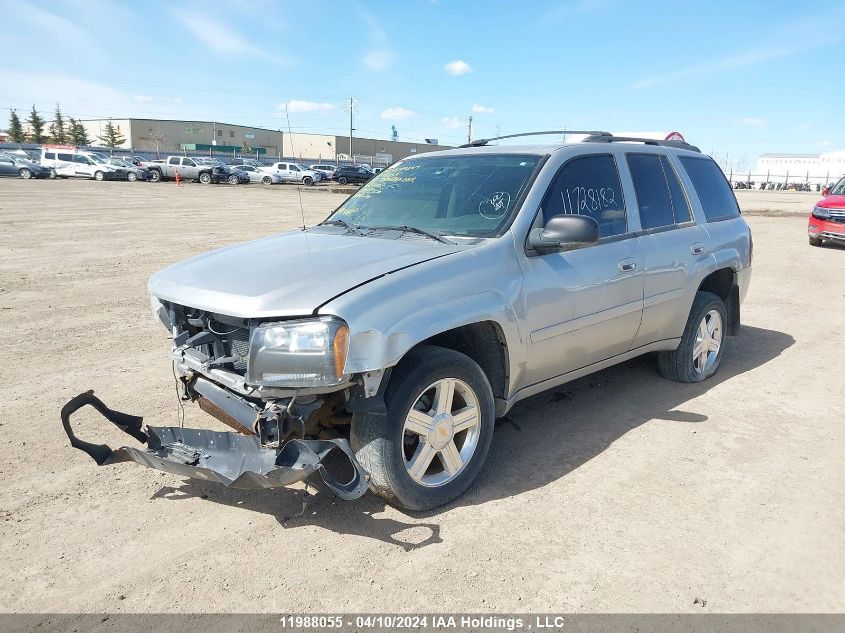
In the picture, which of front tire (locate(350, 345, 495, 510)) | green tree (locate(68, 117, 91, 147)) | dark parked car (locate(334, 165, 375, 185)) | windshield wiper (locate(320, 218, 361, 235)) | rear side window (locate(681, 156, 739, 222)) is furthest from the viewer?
green tree (locate(68, 117, 91, 147))

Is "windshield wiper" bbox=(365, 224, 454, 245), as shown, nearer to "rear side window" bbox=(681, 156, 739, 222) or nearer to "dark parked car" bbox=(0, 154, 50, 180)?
"rear side window" bbox=(681, 156, 739, 222)

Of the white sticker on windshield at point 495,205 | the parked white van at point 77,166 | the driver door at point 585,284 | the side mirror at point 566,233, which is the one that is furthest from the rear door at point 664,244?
the parked white van at point 77,166

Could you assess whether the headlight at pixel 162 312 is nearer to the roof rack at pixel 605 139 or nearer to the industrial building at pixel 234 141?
the roof rack at pixel 605 139

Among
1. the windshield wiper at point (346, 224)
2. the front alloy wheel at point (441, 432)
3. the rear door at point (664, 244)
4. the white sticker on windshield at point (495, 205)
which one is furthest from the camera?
the rear door at point (664, 244)

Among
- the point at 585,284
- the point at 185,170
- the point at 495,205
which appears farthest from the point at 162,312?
the point at 185,170

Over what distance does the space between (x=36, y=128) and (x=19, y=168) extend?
6723 cm

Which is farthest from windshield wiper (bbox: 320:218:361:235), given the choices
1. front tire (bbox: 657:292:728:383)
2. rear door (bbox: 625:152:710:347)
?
front tire (bbox: 657:292:728:383)

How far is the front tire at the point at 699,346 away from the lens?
514 cm

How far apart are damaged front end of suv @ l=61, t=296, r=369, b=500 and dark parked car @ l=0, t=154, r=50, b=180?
42.4 metres

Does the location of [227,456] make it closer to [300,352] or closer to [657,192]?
[300,352]

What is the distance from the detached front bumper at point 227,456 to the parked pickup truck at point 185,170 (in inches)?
1652

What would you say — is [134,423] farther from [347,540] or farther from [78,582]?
[347,540]

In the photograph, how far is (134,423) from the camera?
338cm

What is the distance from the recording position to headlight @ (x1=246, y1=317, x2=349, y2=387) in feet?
9.12
